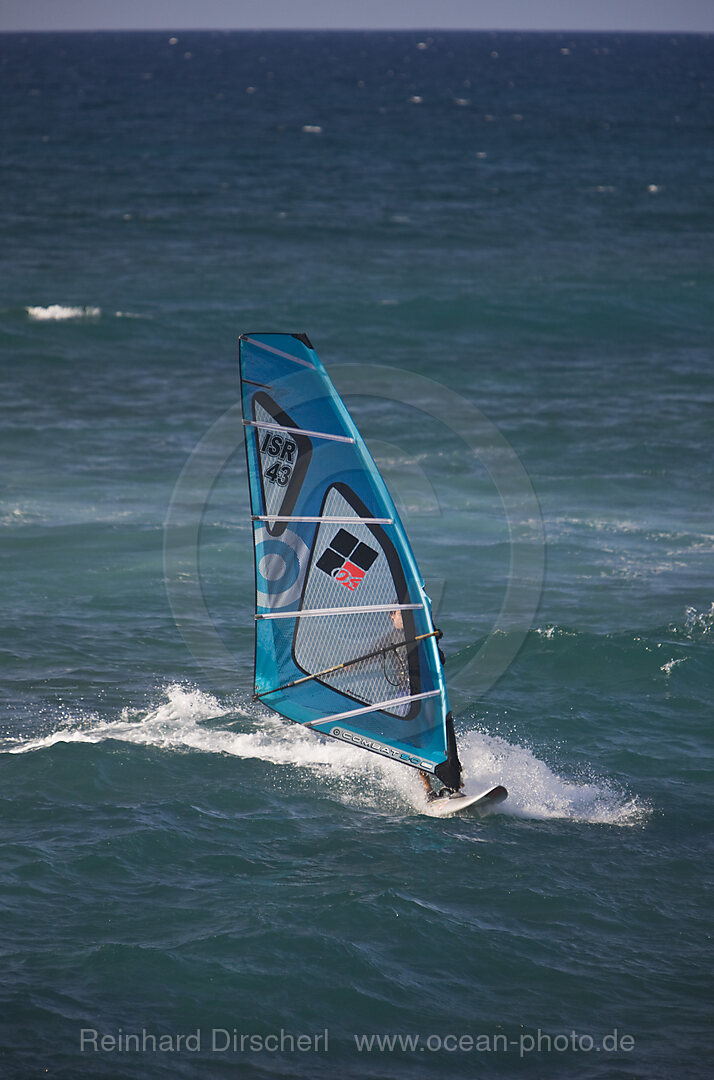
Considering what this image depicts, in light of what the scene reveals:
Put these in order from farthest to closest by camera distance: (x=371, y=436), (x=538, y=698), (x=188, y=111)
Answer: (x=188, y=111) → (x=371, y=436) → (x=538, y=698)

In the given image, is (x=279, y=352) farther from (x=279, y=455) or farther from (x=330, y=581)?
(x=330, y=581)

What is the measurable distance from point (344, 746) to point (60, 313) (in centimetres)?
3094

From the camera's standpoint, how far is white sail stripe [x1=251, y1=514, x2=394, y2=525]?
1190cm

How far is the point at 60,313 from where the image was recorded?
4206 centimetres

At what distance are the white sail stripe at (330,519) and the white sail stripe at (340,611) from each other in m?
0.90

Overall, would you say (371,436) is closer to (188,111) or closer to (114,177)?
(114,177)

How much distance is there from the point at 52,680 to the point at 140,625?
264 cm

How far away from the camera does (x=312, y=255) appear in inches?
2076

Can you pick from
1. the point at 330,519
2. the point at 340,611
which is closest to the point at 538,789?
the point at 340,611

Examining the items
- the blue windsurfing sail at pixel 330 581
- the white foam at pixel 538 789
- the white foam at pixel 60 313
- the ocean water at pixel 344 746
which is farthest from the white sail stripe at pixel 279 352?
the white foam at pixel 60 313

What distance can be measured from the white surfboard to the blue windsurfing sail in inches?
11.8

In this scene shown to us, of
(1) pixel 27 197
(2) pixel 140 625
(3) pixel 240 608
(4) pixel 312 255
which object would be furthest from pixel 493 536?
(1) pixel 27 197

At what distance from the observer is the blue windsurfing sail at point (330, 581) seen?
11.7 m

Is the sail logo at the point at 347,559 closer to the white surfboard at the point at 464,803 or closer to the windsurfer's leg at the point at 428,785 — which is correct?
the windsurfer's leg at the point at 428,785
